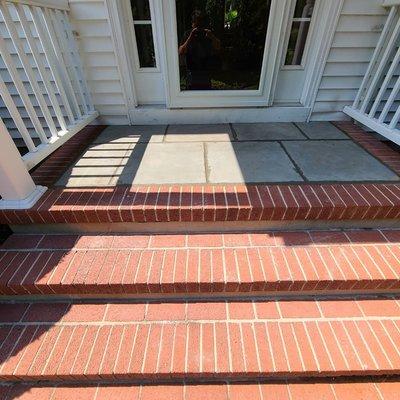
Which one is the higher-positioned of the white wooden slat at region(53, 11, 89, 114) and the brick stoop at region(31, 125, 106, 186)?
the white wooden slat at region(53, 11, 89, 114)

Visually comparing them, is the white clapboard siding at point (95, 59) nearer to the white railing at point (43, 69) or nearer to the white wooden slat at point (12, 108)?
the white railing at point (43, 69)

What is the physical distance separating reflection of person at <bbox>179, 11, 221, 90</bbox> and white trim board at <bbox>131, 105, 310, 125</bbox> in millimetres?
278

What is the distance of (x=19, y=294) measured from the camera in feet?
5.06

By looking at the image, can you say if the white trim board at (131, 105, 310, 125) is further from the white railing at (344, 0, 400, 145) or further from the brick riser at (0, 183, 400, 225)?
the brick riser at (0, 183, 400, 225)

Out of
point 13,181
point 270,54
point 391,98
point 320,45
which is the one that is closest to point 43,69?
point 13,181

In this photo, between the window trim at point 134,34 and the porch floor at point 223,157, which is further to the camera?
the window trim at point 134,34

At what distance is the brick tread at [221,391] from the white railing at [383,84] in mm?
1767

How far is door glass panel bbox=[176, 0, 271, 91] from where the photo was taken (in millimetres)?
2340

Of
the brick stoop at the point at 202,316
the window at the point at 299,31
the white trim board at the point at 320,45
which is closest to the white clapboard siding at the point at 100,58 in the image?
the brick stoop at the point at 202,316

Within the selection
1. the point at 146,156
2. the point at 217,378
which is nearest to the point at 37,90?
the point at 146,156

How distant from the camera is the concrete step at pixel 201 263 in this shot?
1.50m

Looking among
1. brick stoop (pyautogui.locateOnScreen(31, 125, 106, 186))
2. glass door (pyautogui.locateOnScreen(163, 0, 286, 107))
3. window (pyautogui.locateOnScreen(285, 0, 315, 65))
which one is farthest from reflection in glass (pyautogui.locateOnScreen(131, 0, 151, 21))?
window (pyautogui.locateOnScreen(285, 0, 315, 65))

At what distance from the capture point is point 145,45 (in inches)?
97.7

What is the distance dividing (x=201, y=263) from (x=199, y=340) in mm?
418
